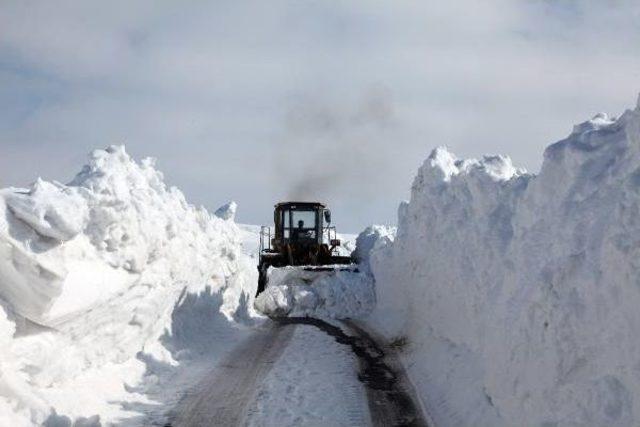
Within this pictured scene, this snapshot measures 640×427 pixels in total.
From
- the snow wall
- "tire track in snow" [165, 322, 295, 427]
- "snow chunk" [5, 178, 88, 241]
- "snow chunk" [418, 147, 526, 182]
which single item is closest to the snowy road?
"tire track in snow" [165, 322, 295, 427]

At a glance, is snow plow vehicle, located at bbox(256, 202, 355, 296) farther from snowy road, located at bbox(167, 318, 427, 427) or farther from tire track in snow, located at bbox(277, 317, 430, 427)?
snowy road, located at bbox(167, 318, 427, 427)

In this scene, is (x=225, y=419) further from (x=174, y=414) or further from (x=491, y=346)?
(x=491, y=346)

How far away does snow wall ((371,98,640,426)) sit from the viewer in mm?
5520

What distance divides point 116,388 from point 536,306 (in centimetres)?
591

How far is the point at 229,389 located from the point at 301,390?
1.11 metres

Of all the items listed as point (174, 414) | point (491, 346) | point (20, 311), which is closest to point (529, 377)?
point (491, 346)

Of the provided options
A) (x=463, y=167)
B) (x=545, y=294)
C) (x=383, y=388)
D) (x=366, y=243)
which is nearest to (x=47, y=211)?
(x=545, y=294)

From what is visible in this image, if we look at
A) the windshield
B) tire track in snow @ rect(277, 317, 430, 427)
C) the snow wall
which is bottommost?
tire track in snow @ rect(277, 317, 430, 427)

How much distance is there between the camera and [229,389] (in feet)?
33.5

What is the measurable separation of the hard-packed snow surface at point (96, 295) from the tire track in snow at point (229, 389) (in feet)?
1.79

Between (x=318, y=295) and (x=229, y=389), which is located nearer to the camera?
(x=229, y=389)

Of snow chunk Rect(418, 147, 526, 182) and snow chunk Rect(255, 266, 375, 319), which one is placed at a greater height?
snow chunk Rect(418, 147, 526, 182)

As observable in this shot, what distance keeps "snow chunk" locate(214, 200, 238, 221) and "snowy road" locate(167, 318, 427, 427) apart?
313 inches

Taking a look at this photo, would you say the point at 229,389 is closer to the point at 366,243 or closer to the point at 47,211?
the point at 47,211
